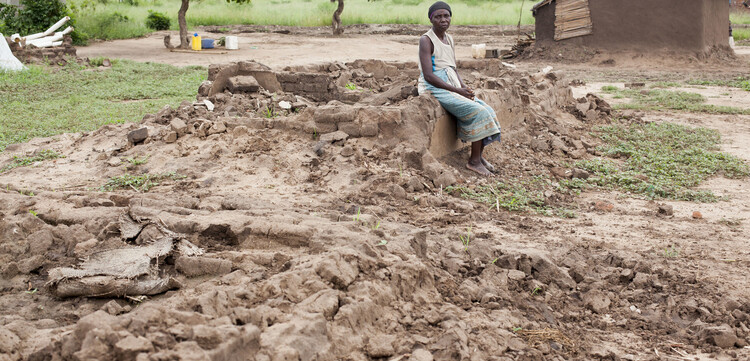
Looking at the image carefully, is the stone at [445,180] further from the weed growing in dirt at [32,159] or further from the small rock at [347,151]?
the weed growing in dirt at [32,159]

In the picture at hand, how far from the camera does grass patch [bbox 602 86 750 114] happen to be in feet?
32.6

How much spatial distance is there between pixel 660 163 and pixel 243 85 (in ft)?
14.6

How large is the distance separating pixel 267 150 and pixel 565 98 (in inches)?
207

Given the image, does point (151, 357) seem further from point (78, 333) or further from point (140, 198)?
point (140, 198)

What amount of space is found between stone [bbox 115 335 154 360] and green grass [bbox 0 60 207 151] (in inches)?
223

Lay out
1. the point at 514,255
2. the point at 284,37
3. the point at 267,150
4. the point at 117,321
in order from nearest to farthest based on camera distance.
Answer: the point at 117,321 < the point at 514,255 < the point at 267,150 < the point at 284,37

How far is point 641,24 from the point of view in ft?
51.2

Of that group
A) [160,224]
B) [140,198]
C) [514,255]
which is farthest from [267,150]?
[514,255]

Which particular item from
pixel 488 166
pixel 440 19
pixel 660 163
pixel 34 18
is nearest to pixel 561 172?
pixel 488 166

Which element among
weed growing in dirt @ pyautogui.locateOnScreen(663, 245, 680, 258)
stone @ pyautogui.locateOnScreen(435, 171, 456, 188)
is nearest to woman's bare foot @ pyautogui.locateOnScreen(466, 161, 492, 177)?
stone @ pyautogui.locateOnScreen(435, 171, 456, 188)

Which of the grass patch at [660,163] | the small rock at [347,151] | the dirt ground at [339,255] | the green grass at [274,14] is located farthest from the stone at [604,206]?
the green grass at [274,14]

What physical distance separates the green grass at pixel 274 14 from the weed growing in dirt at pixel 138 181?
17177 millimetres

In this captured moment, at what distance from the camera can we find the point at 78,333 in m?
2.35

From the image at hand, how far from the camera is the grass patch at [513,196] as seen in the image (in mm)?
5125
